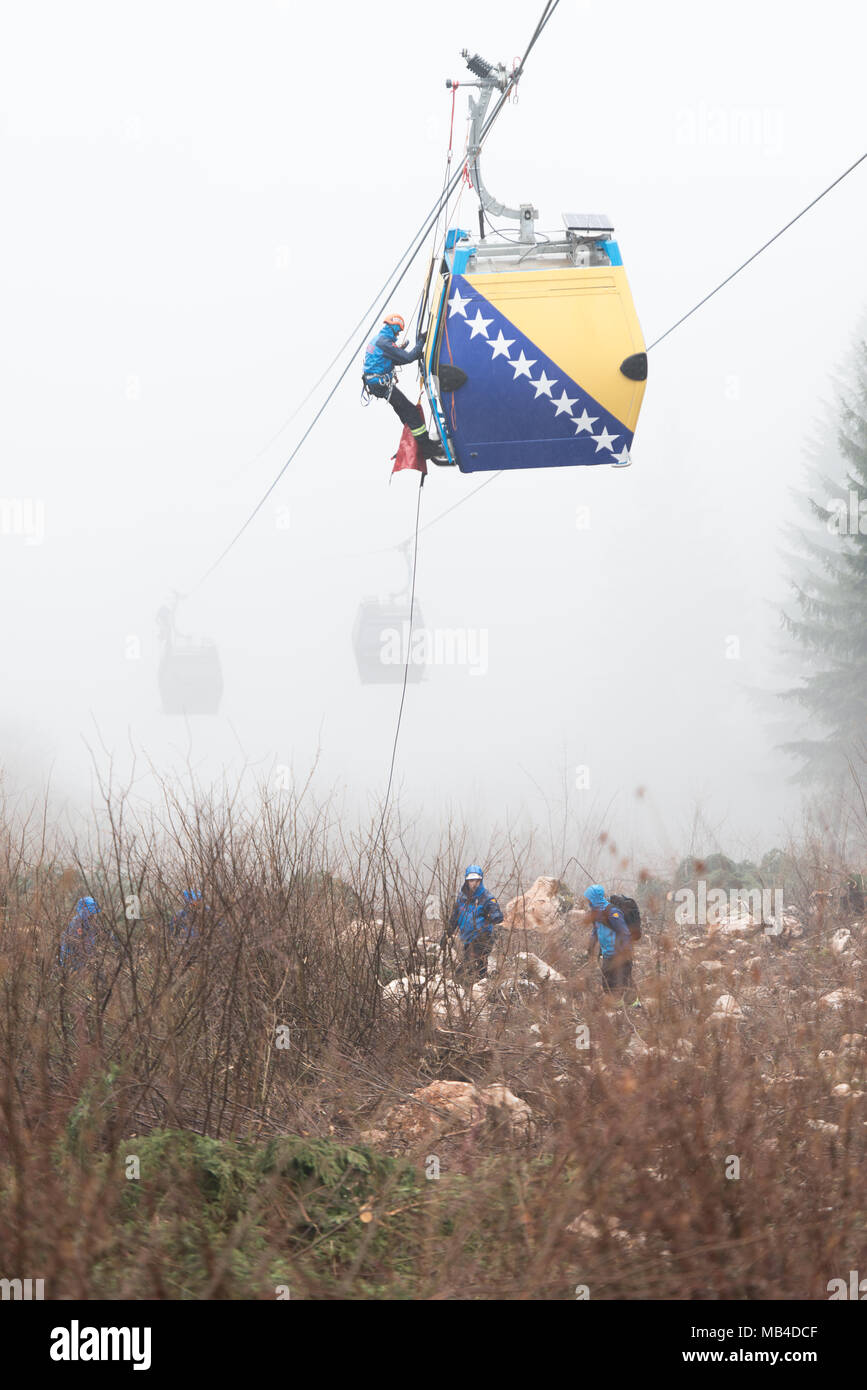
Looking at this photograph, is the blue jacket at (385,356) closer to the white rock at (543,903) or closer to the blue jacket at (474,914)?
the blue jacket at (474,914)

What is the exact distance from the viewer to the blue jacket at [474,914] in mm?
7262

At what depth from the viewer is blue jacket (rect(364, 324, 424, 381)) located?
25.3ft

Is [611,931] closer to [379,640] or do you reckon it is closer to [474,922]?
[474,922]

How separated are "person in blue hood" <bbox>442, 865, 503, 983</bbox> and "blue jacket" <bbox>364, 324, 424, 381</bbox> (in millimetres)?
3828

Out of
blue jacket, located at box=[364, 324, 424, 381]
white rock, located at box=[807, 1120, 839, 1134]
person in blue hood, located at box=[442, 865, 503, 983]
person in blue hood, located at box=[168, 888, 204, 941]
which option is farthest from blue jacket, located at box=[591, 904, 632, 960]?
blue jacket, located at box=[364, 324, 424, 381]

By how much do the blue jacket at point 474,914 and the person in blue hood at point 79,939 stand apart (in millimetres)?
2282

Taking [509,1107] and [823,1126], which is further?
[509,1107]

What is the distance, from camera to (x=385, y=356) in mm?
7844

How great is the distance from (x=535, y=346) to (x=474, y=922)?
3.83 metres

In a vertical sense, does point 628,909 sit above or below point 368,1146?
above

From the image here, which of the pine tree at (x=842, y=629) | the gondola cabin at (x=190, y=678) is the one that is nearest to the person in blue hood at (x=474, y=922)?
the pine tree at (x=842, y=629)

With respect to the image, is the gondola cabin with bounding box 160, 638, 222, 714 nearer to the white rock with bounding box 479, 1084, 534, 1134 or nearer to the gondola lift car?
the gondola lift car

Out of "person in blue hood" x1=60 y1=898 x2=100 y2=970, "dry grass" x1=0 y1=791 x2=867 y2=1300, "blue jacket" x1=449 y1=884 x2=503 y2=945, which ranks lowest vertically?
"dry grass" x1=0 y1=791 x2=867 y2=1300

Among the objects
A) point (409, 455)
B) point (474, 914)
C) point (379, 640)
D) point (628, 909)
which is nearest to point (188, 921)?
point (474, 914)
